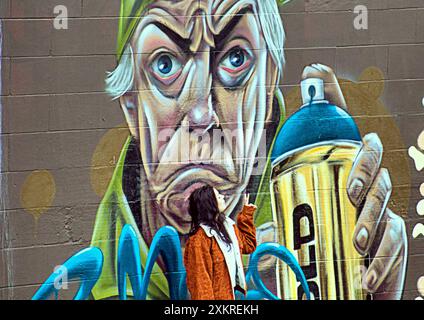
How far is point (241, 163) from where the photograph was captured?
741 cm

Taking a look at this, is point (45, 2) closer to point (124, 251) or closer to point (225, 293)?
point (124, 251)

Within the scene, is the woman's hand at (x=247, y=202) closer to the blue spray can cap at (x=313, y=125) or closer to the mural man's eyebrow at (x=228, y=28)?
the blue spray can cap at (x=313, y=125)

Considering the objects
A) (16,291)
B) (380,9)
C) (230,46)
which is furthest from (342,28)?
(16,291)

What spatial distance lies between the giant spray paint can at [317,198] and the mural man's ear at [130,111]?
1014 millimetres

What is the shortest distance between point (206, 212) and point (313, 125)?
1282mm

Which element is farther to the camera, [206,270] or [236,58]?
[236,58]

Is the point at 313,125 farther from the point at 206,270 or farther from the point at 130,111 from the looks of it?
the point at 206,270

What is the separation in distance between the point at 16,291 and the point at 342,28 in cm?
298

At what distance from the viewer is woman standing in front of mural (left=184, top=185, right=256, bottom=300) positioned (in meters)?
6.43

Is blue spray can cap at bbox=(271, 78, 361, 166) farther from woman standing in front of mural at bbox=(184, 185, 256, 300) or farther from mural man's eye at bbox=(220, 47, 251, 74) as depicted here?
woman standing in front of mural at bbox=(184, 185, 256, 300)

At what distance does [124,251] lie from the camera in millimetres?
7312

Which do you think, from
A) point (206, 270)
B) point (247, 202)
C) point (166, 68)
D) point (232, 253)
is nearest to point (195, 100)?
point (166, 68)

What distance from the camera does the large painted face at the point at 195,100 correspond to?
7.33m

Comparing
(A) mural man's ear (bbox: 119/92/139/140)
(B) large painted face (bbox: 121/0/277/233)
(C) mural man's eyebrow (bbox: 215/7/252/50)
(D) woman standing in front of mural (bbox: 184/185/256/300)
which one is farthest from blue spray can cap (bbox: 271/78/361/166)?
(A) mural man's ear (bbox: 119/92/139/140)
